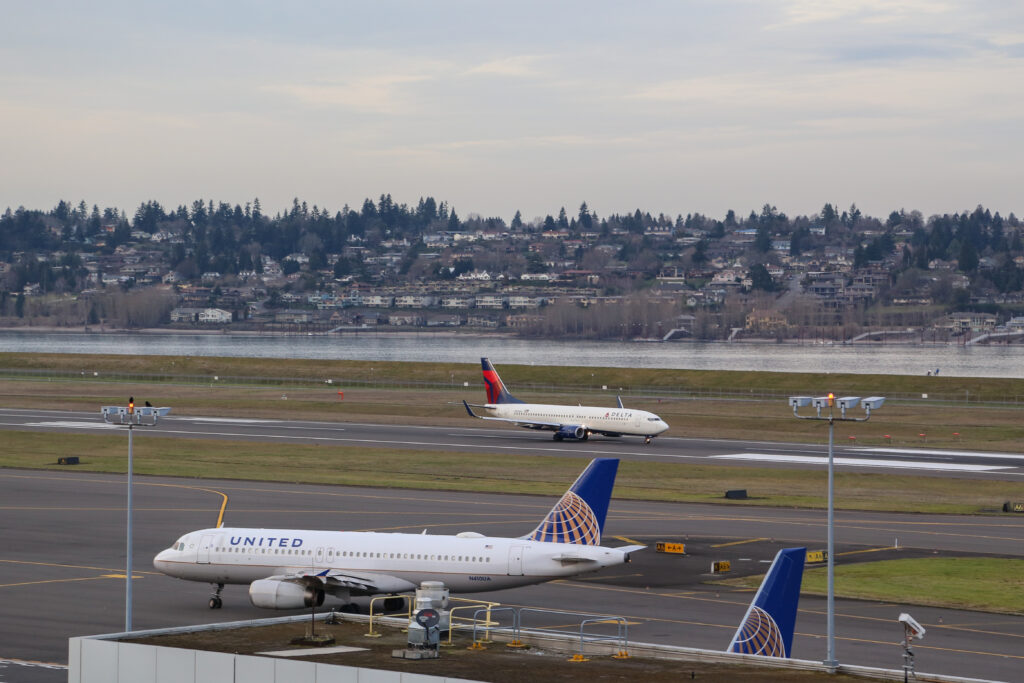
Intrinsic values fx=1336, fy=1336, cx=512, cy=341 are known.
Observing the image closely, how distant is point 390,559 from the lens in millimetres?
50438

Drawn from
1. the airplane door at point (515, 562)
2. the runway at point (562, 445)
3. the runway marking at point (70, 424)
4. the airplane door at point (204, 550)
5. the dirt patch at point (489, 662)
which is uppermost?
the dirt patch at point (489, 662)

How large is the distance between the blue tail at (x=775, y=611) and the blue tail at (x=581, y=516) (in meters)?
18.3

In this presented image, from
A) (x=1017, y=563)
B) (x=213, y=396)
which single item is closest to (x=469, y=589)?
(x=1017, y=563)

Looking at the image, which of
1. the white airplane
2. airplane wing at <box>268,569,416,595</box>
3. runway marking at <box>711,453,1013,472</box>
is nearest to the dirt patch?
the white airplane

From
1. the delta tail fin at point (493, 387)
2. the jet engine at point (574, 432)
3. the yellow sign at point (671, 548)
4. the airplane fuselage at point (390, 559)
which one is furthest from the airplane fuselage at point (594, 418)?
the airplane fuselage at point (390, 559)

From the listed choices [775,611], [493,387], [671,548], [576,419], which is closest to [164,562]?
[671,548]

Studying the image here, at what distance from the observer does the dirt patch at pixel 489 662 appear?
31531 mm

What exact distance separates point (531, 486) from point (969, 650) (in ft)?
154

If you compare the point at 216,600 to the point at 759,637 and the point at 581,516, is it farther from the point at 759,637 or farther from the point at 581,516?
the point at 759,637

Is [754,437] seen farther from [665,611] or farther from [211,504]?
[665,611]

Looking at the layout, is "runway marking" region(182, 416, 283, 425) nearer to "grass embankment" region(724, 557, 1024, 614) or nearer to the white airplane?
the white airplane

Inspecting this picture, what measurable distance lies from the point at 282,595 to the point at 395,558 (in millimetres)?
4523

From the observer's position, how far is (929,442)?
121 metres

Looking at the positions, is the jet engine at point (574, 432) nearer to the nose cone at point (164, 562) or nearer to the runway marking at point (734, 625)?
the runway marking at point (734, 625)
